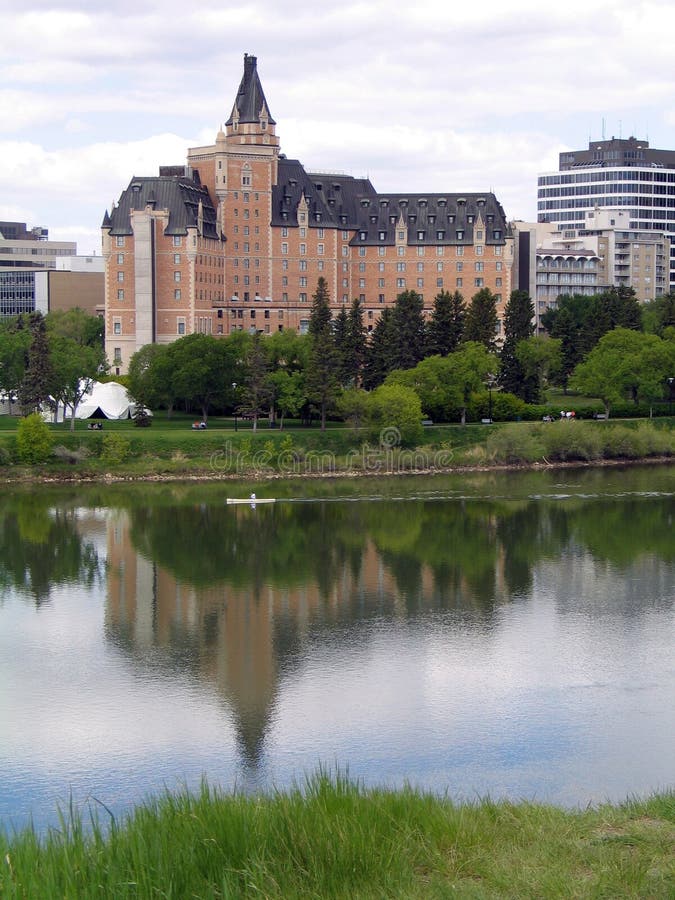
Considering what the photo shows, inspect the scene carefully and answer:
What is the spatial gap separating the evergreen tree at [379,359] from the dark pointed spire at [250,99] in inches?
1484

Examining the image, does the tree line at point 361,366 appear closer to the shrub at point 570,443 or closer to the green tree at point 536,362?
the green tree at point 536,362

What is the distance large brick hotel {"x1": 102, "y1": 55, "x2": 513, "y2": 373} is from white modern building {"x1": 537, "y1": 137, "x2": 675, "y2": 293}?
172 feet

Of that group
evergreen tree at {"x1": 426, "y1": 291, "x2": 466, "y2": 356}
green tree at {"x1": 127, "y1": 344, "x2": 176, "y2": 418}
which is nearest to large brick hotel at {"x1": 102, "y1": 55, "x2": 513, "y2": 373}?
green tree at {"x1": 127, "y1": 344, "x2": 176, "y2": 418}

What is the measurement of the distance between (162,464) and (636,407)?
39104 mm

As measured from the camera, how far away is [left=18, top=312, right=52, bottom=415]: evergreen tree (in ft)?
289

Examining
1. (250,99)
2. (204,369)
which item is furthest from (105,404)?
(250,99)

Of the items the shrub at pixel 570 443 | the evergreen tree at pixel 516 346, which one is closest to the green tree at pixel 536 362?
the evergreen tree at pixel 516 346

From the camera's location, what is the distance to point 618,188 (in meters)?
184

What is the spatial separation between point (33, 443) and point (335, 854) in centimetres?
6490

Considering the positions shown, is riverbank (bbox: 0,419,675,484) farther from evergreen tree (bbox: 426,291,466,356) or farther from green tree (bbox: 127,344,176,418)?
evergreen tree (bbox: 426,291,466,356)

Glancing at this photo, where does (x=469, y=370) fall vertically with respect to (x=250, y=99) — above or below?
below

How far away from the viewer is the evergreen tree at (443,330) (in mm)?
101375

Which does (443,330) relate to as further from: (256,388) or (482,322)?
(256,388)

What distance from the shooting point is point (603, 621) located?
1679 inches
